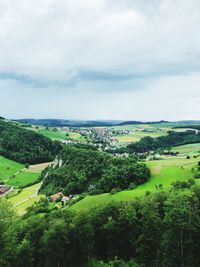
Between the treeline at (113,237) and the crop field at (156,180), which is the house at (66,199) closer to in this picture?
the crop field at (156,180)

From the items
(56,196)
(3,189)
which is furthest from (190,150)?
(3,189)

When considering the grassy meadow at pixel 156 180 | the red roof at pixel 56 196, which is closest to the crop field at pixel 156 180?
the grassy meadow at pixel 156 180

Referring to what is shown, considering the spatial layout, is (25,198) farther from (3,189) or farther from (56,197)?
(3,189)

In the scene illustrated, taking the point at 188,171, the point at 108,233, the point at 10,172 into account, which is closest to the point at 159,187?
the point at 188,171

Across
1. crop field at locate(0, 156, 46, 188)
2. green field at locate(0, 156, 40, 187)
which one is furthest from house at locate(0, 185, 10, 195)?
green field at locate(0, 156, 40, 187)

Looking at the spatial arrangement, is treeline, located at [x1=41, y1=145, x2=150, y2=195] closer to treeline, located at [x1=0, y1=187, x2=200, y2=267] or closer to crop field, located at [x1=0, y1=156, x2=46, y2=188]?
crop field, located at [x1=0, y1=156, x2=46, y2=188]

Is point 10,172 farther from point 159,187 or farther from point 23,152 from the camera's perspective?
point 159,187
